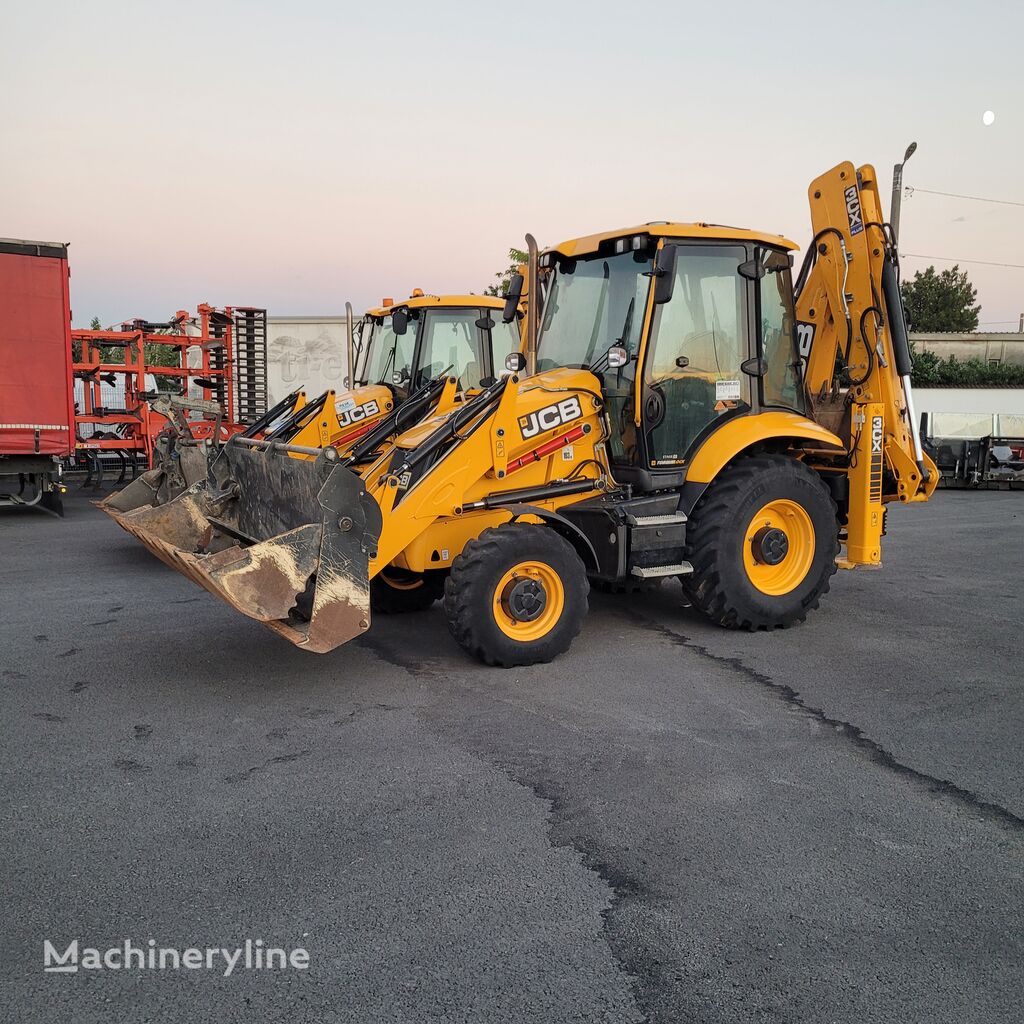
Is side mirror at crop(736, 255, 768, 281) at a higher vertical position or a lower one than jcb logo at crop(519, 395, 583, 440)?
higher

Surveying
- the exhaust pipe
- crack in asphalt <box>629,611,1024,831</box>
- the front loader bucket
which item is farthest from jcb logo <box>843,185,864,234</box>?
the front loader bucket

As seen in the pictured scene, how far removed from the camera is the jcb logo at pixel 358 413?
395 inches

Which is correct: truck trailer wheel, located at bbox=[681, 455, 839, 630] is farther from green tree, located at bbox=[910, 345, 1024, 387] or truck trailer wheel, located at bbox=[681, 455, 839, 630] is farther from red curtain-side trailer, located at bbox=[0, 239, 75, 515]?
green tree, located at bbox=[910, 345, 1024, 387]

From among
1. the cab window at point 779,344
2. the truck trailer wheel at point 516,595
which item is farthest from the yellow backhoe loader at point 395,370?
the truck trailer wheel at point 516,595

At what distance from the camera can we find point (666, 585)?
27.1ft

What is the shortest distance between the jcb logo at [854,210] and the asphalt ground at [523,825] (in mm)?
3090

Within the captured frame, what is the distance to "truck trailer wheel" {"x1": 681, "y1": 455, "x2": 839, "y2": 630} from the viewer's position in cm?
639

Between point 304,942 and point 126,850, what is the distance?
0.97 meters

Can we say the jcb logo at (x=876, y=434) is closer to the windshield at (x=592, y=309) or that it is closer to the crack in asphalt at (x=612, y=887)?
the windshield at (x=592, y=309)

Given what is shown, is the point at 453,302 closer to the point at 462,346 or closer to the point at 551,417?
the point at 462,346

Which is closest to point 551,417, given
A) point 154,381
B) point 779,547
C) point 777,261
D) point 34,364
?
point 779,547

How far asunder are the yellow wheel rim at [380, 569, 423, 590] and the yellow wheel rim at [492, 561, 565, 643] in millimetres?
1548

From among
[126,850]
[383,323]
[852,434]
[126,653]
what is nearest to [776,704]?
[852,434]

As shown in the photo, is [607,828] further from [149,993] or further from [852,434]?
[852,434]
